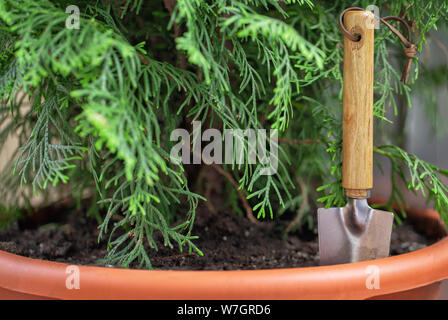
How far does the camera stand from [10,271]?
53cm

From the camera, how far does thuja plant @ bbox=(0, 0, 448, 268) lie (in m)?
0.45

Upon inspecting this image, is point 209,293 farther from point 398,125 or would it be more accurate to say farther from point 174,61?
point 398,125

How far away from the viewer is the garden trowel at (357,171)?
57 centimetres

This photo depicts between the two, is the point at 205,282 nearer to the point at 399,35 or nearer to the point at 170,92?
the point at 170,92

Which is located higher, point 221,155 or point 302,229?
point 221,155

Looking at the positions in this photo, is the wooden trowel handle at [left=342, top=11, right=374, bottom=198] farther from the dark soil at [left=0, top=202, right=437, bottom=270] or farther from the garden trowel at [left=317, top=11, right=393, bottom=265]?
the dark soil at [left=0, top=202, right=437, bottom=270]

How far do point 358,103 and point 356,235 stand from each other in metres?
0.21

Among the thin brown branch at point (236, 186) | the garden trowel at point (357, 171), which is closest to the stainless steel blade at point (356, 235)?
the garden trowel at point (357, 171)

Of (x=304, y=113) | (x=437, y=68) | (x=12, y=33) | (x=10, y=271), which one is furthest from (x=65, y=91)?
(x=437, y=68)

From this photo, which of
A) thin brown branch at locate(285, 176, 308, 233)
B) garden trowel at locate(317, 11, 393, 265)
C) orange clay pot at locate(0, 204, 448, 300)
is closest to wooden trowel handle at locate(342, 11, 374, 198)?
garden trowel at locate(317, 11, 393, 265)

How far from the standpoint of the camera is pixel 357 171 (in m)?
0.59

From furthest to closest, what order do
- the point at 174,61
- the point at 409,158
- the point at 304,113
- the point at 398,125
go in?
the point at 398,125, the point at 304,113, the point at 174,61, the point at 409,158

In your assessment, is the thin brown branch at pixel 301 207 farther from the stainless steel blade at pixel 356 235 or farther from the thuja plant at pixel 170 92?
the stainless steel blade at pixel 356 235
